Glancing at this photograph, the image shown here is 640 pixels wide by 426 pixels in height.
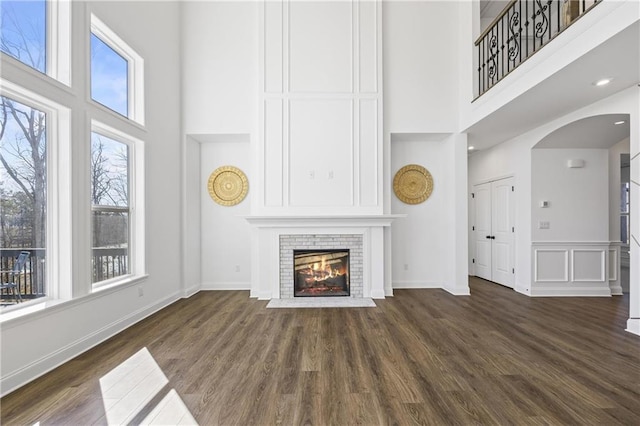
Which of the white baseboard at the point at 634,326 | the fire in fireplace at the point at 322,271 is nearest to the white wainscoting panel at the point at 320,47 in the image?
the fire in fireplace at the point at 322,271

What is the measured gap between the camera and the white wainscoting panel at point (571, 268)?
14.8 feet

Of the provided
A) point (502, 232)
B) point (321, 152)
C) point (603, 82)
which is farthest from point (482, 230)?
point (321, 152)

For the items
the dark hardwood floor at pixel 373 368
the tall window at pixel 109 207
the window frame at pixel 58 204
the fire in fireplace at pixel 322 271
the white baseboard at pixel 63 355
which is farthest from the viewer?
the fire in fireplace at pixel 322 271

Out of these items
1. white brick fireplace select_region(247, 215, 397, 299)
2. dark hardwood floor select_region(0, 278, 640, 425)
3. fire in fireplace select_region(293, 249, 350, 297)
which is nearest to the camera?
dark hardwood floor select_region(0, 278, 640, 425)

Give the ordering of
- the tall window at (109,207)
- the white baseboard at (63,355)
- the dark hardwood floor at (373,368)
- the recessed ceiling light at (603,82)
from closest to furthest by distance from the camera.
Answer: the dark hardwood floor at (373,368), the white baseboard at (63,355), the recessed ceiling light at (603,82), the tall window at (109,207)

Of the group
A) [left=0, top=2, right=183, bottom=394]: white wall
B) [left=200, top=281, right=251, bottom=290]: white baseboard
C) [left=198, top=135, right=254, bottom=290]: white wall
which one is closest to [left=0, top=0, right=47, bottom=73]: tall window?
[left=0, top=2, right=183, bottom=394]: white wall

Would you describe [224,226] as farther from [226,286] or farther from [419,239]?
[419,239]

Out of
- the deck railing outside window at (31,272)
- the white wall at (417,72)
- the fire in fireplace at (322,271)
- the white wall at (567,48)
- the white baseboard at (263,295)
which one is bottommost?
the white baseboard at (263,295)

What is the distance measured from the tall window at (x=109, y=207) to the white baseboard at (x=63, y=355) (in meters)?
0.55

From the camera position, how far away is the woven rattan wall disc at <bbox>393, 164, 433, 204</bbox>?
201 inches

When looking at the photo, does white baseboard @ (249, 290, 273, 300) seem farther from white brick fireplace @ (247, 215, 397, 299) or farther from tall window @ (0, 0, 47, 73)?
tall window @ (0, 0, 47, 73)

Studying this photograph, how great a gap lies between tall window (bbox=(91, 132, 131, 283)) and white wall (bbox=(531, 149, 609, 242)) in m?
6.09

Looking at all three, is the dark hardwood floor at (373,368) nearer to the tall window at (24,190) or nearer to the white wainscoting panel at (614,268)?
the tall window at (24,190)

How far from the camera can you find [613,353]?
102 inches
